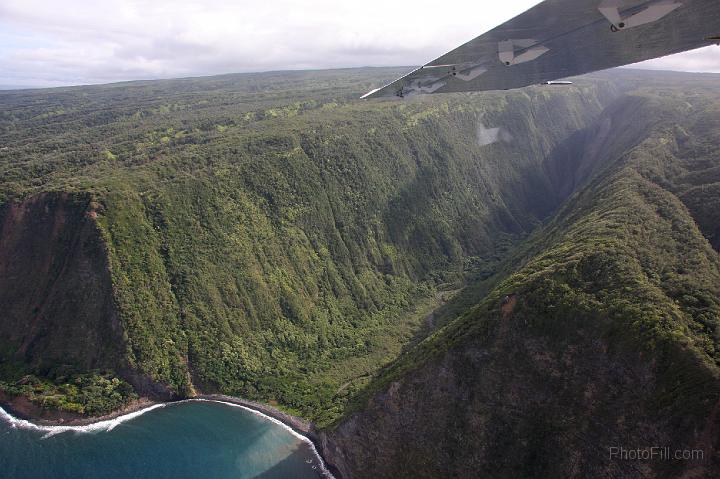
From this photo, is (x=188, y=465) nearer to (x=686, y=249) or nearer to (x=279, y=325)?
(x=279, y=325)

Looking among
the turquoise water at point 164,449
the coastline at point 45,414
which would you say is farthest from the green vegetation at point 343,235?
the turquoise water at point 164,449

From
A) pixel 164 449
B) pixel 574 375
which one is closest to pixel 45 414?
pixel 164 449

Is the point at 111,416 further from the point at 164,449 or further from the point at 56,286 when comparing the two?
the point at 56,286

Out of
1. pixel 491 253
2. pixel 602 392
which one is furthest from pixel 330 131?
pixel 602 392

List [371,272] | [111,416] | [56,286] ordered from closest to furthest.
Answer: [111,416] → [56,286] → [371,272]

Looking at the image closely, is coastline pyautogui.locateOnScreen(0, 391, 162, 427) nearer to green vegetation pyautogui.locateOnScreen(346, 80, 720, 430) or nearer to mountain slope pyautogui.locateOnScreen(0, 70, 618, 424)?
mountain slope pyautogui.locateOnScreen(0, 70, 618, 424)

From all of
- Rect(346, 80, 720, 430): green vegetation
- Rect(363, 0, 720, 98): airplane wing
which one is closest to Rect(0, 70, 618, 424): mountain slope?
Rect(346, 80, 720, 430): green vegetation

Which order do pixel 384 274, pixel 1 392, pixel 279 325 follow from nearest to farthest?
pixel 1 392 < pixel 279 325 < pixel 384 274
